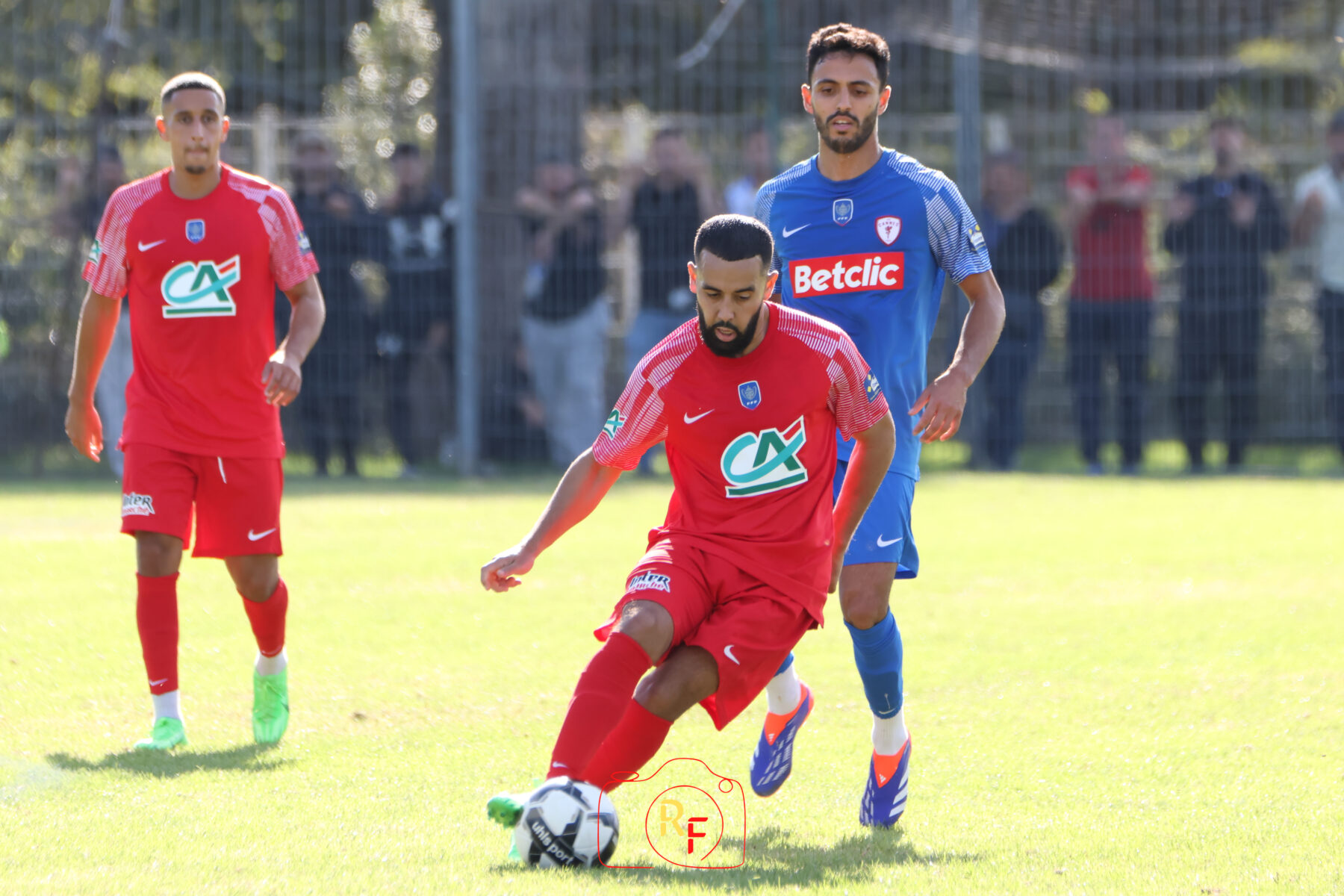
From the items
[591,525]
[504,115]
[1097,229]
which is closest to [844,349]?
[591,525]

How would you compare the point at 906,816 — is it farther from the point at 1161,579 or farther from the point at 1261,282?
the point at 1261,282

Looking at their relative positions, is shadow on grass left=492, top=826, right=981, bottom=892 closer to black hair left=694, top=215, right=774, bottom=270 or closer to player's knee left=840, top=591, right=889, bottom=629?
player's knee left=840, top=591, right=889, bottom=629

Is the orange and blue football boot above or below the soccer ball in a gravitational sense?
below

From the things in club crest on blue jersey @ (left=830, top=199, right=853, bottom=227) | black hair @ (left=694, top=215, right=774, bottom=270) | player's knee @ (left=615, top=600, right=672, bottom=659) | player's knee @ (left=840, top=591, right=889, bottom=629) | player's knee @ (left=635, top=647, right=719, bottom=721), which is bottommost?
player's knee @ (left=635, top=647, right=719, bottom=721)

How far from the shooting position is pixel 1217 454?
1577cm

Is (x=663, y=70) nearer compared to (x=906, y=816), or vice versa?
(x=906, y=816)

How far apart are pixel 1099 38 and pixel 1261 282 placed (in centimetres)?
283

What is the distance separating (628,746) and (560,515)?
67 centimetres

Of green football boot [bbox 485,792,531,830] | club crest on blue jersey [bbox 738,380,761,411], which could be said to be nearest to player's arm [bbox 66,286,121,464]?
club crest on blue jersey [bbox 738,380,761,411]

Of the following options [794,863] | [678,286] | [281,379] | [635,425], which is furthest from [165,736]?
[678,286]

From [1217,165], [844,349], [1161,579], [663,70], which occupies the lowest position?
[1161,579]

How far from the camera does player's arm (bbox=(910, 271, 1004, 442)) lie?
480 cm

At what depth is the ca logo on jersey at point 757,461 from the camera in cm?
449

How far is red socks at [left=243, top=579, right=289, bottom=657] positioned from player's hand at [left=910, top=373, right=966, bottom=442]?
2483mm
